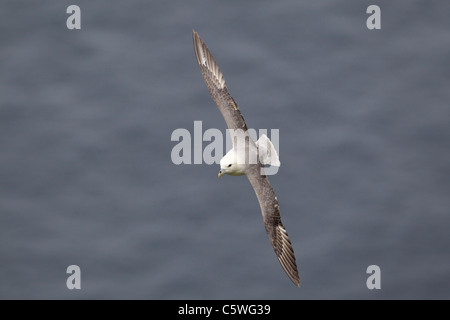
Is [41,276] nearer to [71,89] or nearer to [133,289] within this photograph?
[133,289]

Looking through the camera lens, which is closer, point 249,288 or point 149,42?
point 249,288

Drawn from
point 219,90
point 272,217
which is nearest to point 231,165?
point 272,217

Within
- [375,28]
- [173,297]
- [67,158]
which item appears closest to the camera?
[173,297]

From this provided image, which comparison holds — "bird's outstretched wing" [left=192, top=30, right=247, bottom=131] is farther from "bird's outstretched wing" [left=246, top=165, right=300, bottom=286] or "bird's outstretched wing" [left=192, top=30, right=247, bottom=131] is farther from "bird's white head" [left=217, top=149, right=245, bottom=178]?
"bird's outstretched wing" [left=246, top=165, right=300, bottom=286]

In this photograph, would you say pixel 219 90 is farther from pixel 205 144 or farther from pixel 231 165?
pixel 205 144

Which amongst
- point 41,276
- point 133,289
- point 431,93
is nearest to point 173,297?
point 133,289

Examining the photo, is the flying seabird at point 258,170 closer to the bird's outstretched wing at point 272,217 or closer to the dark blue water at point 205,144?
the bird's outstretched wing at point 272,217

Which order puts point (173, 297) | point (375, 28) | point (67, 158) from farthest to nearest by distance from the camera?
1. point (375, 28)
2. point (67, 158)
3. point (173, 297)
